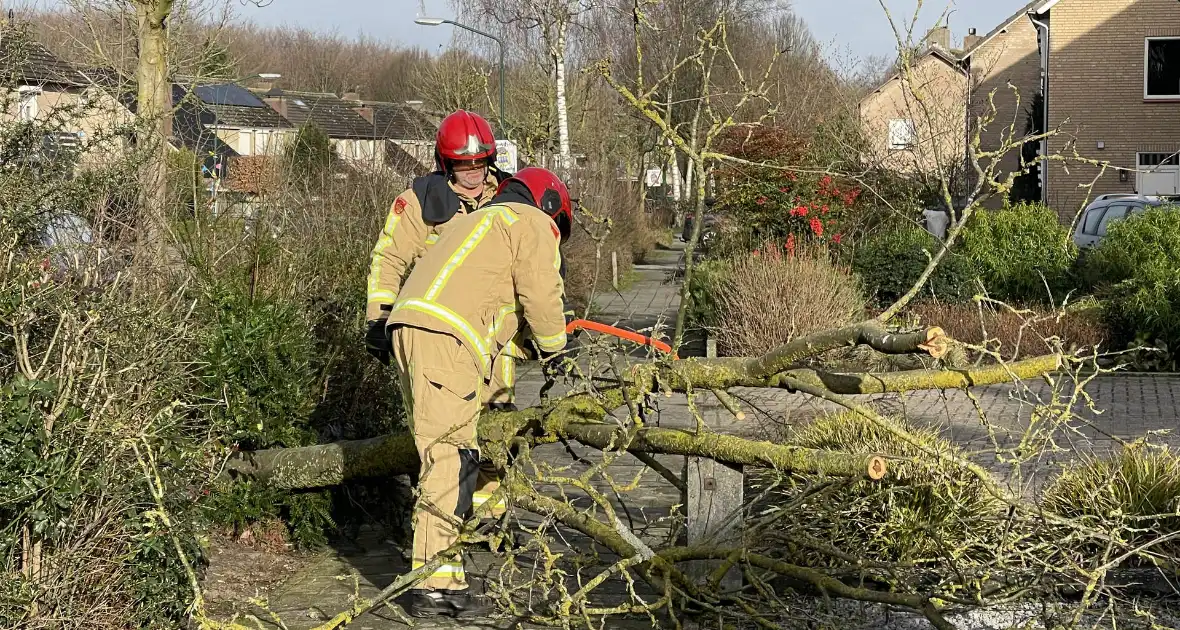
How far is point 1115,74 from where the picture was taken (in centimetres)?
3219

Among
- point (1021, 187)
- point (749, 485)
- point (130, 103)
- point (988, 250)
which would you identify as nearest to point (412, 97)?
point (1021, 187)

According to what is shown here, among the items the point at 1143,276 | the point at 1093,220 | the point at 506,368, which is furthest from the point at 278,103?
the point at 506,368

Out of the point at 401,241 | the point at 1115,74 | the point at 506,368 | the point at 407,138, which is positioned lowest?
the point at 506,368

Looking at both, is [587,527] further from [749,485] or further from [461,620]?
[749,485]

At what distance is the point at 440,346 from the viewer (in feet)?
16.5

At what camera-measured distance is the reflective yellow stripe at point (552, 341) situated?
5177 millimetres

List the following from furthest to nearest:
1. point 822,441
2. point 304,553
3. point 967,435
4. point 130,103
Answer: point 130,103 → point 967,435 → point 822,441 → point 304,553

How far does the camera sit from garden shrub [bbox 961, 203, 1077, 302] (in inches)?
550

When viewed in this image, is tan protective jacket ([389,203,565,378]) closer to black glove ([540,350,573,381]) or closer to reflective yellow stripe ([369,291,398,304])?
black glove ([540,350,573,381])

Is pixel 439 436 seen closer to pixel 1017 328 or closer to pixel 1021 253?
pixel 1017 328

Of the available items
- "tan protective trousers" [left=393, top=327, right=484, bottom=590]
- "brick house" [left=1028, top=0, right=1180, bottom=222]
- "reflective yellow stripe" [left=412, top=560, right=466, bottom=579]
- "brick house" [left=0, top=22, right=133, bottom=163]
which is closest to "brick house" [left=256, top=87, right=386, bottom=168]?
"brick house" [left=1028, top=0, right=1180, bottom=222]

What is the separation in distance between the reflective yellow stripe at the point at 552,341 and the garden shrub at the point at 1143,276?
8.27 metres

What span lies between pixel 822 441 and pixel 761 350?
5.50 m

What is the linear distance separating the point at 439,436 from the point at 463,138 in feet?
4.65
